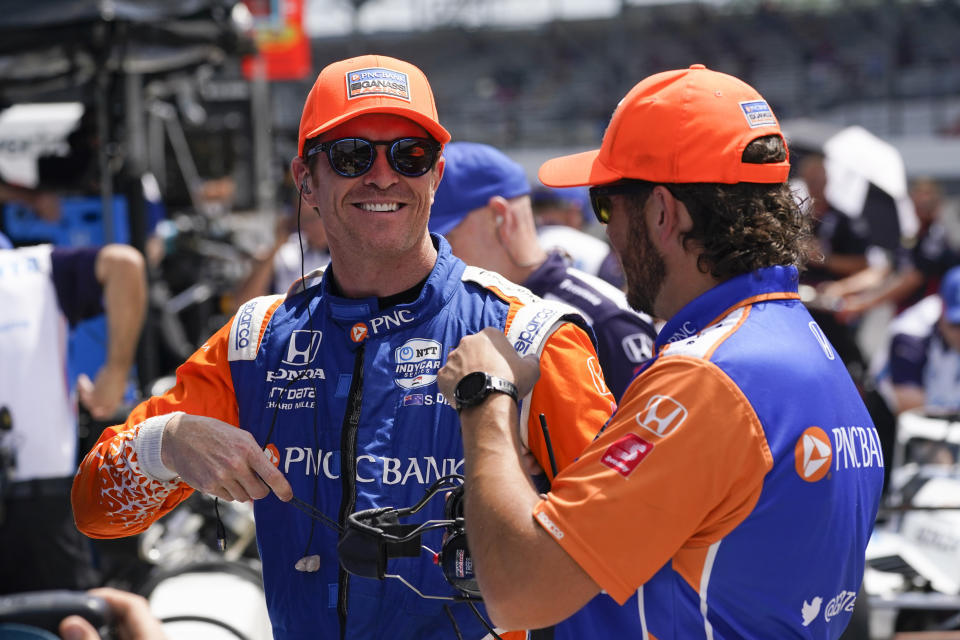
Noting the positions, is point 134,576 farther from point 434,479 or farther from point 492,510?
point 492,510

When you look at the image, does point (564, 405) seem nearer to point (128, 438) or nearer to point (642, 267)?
point (642, 267)

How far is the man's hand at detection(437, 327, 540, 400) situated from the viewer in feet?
6.29

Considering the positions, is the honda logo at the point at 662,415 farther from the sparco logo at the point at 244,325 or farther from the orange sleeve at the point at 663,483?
the sparco logo at the point at 244,325

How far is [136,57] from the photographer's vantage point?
297 inches

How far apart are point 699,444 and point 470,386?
1.31ft

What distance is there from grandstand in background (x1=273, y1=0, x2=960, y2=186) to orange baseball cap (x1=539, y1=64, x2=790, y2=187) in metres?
25.8

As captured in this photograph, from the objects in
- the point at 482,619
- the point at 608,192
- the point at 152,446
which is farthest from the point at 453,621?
the point at 608,192

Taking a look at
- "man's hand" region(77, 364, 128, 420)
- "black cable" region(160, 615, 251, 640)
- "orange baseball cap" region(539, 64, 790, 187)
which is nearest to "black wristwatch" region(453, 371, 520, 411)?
"orange baseball cap" region(539, 64, 790, 187)

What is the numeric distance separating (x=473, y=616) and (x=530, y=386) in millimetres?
481

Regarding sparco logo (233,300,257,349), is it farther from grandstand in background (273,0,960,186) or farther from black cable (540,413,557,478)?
grandstand in background (273,0,960,186)

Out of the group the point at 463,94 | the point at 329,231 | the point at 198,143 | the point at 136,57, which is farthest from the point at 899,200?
the point at 463,94

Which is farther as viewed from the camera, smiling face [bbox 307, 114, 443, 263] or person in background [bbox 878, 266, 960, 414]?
person in background [bbox 878, 266, 960, 414]

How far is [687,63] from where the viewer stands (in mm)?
34344

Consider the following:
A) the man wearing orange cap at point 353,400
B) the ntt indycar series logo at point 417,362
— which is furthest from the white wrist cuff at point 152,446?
the ntt indycar series logo at point 417,362
